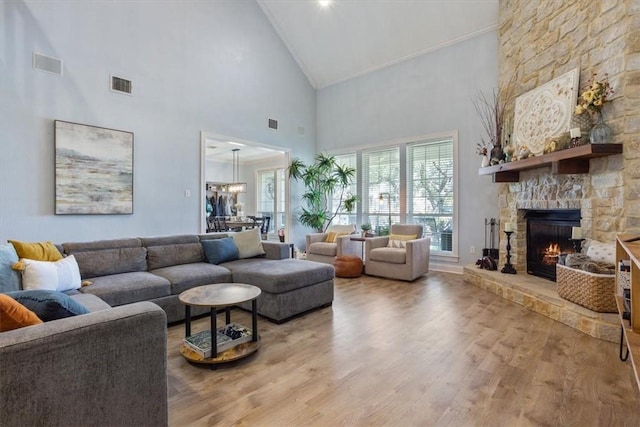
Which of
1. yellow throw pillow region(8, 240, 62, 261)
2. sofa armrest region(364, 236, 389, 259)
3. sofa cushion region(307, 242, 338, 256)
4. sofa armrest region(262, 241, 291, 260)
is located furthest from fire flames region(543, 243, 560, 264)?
yellow throw pillow region(8, 240, 62, 261)

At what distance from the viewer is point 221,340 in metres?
2.40

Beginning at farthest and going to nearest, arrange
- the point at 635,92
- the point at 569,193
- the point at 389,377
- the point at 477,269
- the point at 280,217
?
the point at 280,217
the point at 477,269
the point at 569,193
the point at 635,92
the point at 389,377

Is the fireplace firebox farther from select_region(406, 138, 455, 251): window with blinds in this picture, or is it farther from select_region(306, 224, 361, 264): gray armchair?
select_region(306, 224, 361, 264): gray armchair

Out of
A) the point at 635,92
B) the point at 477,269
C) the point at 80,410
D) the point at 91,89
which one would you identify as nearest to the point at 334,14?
the point at 91,89

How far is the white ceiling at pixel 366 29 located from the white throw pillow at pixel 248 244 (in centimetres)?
424

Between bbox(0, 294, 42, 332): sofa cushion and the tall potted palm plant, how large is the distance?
5.51 m

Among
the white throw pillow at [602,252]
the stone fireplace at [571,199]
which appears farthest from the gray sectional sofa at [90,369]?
the stone fireplace at [571,199]

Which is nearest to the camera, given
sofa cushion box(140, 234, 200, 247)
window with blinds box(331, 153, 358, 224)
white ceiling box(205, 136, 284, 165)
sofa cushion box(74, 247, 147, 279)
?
sofa cushion box(74, 247, 147, 279)

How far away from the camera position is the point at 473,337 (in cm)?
271

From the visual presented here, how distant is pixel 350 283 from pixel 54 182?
4020 millimetres

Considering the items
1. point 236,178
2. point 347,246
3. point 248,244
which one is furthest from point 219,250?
point 236,178

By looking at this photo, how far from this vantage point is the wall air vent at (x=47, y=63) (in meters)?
3.75

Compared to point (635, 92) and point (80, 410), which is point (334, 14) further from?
point (80, 410)

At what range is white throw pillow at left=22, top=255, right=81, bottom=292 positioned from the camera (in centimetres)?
238
